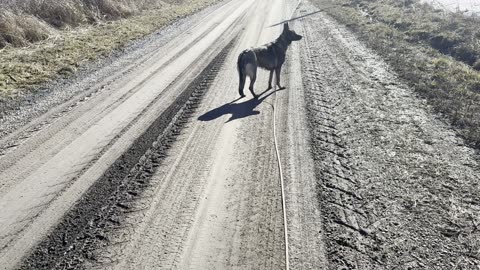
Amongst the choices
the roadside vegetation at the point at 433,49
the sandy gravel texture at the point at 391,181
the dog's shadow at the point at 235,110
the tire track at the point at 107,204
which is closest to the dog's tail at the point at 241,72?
the dog's shadow at the point at 235,110

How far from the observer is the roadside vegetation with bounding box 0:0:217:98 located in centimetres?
1086

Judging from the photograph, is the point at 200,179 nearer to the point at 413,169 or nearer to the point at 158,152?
the point at 158,152

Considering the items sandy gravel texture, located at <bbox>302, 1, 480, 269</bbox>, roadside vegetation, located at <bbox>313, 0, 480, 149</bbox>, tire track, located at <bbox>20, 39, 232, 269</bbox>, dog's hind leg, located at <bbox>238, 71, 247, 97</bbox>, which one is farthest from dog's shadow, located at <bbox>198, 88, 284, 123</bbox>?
roadside vegetation, located at <bbox>313, 0, 480, 149</bbox>

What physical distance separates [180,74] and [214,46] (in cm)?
405

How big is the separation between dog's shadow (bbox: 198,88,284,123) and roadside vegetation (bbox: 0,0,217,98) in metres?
Result: 5.19

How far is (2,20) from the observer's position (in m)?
13.5

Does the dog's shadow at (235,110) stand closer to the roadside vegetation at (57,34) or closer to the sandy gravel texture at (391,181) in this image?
the sandy gravel texture at (391,181)

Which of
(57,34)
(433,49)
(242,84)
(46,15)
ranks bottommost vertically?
(242,84)

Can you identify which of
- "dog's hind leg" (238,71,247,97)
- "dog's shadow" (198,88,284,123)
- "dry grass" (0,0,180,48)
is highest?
"dry grass" (0,0,180,48)

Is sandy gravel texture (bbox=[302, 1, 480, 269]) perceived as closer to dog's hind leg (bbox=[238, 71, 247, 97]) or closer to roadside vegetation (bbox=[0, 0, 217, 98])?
dog's hind leg (bbox=[238, 71, 247, 97])

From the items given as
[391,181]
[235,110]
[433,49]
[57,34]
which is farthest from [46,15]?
[391,181]

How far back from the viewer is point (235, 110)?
26.3 feet

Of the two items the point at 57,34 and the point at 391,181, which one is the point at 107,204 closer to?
the point at 391,181

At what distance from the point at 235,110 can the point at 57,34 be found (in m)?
10.5
